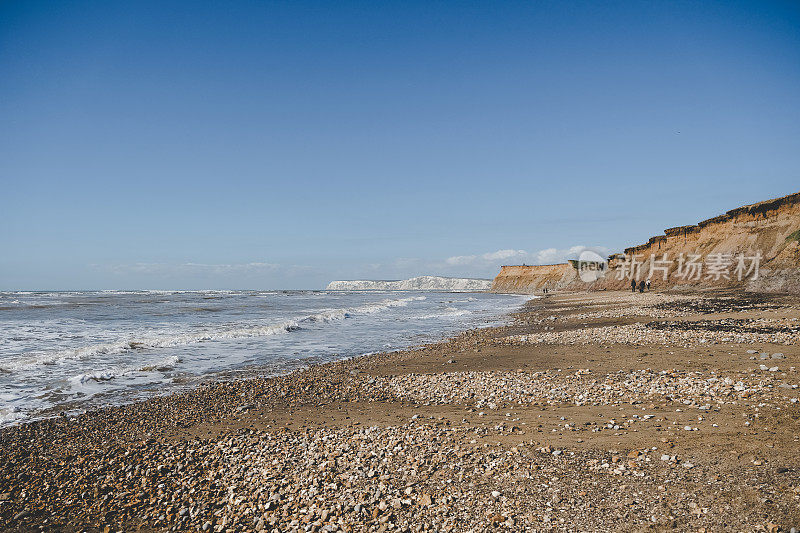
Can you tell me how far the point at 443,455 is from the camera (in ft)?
21.8

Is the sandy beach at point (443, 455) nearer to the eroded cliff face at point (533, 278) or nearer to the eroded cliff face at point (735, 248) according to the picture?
the eroded cliff face at point (735, 248)

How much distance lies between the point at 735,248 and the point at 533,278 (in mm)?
81886

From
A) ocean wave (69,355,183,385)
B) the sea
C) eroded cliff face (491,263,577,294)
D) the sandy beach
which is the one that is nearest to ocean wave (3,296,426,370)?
the sea

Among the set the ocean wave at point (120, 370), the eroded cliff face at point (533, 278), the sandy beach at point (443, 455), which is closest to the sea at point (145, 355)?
the ocean wave at point (120, 370)

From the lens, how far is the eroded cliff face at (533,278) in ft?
363

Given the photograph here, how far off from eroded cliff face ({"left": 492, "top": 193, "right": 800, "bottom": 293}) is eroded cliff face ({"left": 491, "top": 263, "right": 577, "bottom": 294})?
102 feet

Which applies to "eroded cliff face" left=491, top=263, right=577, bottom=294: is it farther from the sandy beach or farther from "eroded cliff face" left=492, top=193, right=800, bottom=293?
the sandy beach

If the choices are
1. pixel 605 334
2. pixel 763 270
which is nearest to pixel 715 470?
pixel 605 334

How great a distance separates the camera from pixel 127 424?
951cm

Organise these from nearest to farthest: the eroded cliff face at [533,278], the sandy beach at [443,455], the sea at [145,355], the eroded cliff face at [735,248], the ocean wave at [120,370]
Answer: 1. the sandy beach at [443,455]
2. the sea at [145,355]
3. the ocean wave at [120,370]
4. the eroded cliff face at [735,248]
5. the eroded cliff face at [533,278]

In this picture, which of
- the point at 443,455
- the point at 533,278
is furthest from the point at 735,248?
the point at 533,278

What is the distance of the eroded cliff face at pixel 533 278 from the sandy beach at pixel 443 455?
98939mm

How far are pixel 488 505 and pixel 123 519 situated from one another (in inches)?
198

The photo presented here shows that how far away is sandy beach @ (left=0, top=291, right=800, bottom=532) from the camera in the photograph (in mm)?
5090
